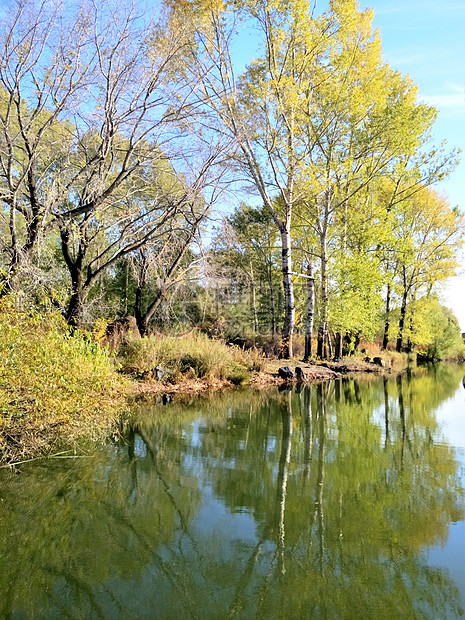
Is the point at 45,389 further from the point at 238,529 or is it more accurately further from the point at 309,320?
the point at 309,320

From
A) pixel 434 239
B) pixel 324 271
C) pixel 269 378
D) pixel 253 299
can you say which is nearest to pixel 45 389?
pixel 269 378

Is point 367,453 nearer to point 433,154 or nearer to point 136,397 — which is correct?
point 136,397

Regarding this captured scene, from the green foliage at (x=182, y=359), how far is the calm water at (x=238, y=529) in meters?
5.04

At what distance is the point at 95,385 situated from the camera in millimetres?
5895

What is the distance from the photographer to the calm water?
2.96 meters

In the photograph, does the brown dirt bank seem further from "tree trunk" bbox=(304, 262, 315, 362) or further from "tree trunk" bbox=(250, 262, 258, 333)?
"tree trunk" bbox=(250, 262, 258, 333)

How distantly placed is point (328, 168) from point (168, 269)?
24.1 feet

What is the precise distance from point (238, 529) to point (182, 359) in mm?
9764

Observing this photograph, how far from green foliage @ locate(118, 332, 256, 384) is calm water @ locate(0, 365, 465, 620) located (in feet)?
16.5

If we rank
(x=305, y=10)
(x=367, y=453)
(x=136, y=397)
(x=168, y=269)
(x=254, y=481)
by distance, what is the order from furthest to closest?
1. (x=168, y=269)
2. (x=305, y=10)
3. (x=136, y=397)
4. (x=367, y=453)
5. (x=254, y=481)

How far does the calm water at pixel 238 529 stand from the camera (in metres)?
2.96

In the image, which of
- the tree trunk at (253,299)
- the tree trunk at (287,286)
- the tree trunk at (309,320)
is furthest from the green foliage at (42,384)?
the tree trunk at (253,299)

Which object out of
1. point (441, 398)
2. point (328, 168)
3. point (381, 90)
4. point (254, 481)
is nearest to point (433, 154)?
point (381, 90)

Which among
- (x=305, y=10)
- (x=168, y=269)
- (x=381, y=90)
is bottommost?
(x=168, y=269)
